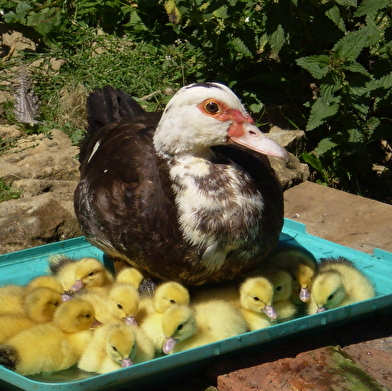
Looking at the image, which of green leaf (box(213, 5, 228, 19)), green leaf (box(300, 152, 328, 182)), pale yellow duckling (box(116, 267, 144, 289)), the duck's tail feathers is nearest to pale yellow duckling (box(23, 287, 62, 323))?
pale yellow duckling (box(116, 267, 144, 289))

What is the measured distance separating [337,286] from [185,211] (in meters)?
0.69

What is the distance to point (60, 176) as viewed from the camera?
438cm

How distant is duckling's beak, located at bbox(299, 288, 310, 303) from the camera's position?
312 cm

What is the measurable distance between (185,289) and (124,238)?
1.07 ft

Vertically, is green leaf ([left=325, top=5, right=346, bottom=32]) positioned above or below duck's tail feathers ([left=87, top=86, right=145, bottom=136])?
above

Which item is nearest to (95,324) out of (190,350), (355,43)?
(190,350)

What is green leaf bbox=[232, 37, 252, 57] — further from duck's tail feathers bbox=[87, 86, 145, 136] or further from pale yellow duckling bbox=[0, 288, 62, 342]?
pale yellow duckling bbox=[0, 288, 62, 342]

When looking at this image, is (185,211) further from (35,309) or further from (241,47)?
(241,47)

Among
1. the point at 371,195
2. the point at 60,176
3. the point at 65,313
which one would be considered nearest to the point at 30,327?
the point at 65,313

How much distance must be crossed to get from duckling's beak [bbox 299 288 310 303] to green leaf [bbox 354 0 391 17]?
1.78 m

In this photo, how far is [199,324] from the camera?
286 centimetres

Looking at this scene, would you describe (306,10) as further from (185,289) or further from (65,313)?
(65,313)

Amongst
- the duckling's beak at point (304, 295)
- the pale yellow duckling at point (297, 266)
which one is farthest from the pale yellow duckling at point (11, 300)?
the duckling's beak at point (304, 295)

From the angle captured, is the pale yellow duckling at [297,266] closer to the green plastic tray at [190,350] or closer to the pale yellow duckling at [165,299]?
the green plastic tray at [190,350]
